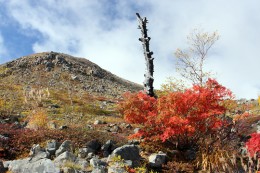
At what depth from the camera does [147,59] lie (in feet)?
87.7

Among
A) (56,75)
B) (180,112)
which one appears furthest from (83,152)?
(56,75)

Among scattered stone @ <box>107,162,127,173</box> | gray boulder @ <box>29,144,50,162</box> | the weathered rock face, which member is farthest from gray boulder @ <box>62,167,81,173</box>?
gray boulder @ <box>29,144,50,162</box>

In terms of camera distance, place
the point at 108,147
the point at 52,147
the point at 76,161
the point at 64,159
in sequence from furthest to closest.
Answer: the point at 108,147
the point at 52,147
the point at 76,161
the point at 64,159

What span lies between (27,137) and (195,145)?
341 inches

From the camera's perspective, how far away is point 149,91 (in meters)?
25.9

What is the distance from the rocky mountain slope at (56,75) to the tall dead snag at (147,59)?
48.2 meters

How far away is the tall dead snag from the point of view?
26.0 meters

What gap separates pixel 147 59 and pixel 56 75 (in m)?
62.0

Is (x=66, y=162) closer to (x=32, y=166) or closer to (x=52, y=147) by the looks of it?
(x=32, y=166)

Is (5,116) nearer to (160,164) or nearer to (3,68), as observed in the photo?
(160,164)

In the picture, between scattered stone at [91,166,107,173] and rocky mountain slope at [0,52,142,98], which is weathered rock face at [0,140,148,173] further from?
rocky mountain slope at [0,52,142,98]

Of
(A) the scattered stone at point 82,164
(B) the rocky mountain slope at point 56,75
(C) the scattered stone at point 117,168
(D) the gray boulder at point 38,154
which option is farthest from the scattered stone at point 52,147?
(B) the rocky mountain slope at point 56,75

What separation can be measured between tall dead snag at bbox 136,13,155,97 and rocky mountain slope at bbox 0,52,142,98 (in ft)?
158

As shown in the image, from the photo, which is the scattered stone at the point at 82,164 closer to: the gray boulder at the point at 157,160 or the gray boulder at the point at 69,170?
the gray boulder at the point at 69,170
